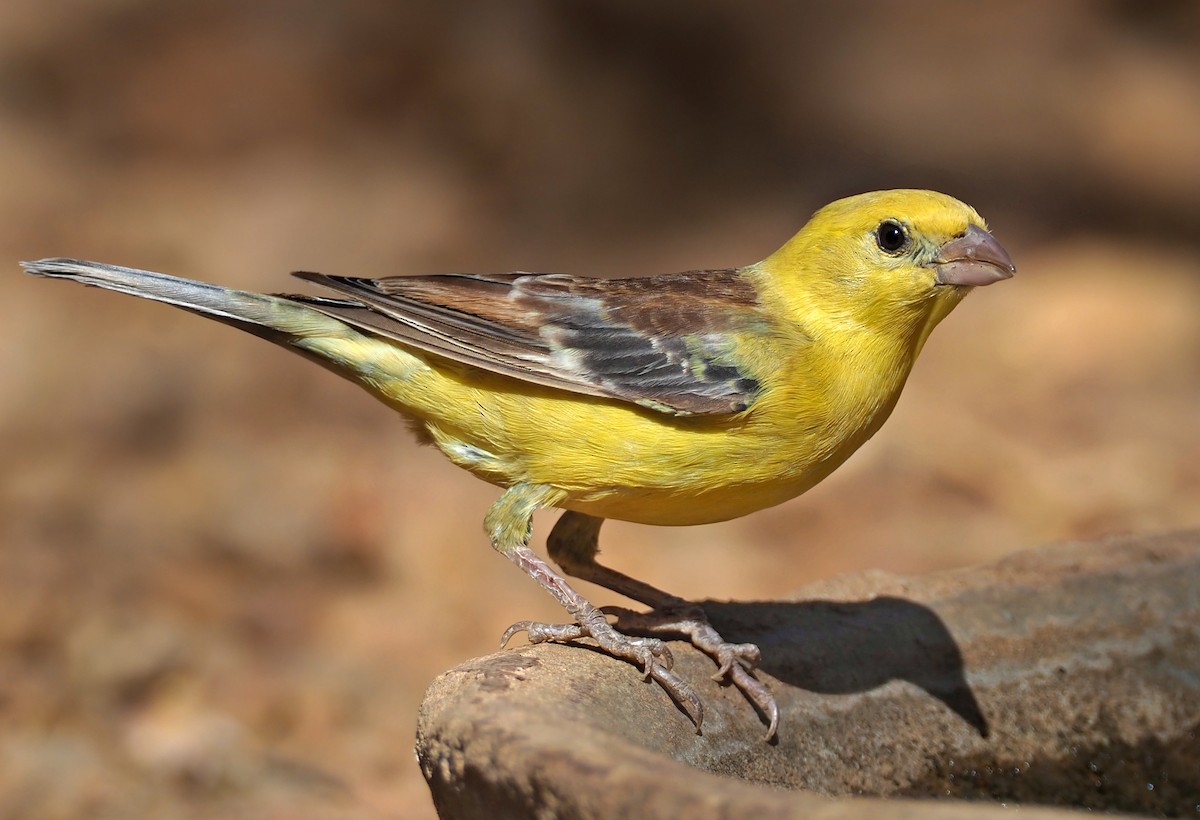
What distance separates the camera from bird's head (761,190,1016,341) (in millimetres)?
3639

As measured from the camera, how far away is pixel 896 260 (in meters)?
3.72

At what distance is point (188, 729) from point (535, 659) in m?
4.22

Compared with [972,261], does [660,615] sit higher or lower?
lower

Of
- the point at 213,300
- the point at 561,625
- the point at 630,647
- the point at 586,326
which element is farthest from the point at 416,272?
the point at 630,647

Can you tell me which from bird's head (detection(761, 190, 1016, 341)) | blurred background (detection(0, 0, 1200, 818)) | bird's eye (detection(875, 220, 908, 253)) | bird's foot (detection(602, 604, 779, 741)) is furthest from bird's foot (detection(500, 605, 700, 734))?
blurred background (detection(0, 0, 1200, 818))

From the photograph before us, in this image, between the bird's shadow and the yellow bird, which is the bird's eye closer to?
the yellow bird

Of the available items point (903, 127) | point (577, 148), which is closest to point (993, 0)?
point (903, 127)

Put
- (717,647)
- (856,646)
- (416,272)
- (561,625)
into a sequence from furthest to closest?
1. (416,272)
2. (856,646)
3. (561,625)
4. (717,647)

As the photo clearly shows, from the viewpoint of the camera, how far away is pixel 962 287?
12.2 feet

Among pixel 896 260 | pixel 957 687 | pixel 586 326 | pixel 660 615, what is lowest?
pixel 957 687

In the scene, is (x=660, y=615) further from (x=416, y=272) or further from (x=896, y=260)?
(x=416, y=272)

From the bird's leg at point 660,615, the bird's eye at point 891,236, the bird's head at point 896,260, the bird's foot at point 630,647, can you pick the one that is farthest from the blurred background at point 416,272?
the bird's eye at point 891,236

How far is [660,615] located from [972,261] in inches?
52.8

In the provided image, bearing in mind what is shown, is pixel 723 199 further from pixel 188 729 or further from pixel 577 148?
pixel 188 729
